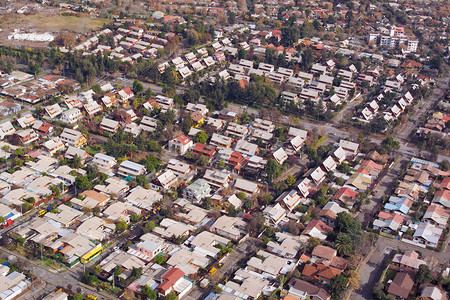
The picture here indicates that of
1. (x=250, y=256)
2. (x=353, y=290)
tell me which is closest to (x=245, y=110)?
(x=250, y=256)

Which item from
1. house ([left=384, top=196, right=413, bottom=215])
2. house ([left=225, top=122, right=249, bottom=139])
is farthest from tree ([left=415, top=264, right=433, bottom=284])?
house ([left=225, top=122, right=249, bottom=139])

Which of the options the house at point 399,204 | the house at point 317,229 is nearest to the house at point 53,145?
the house at point 317,229

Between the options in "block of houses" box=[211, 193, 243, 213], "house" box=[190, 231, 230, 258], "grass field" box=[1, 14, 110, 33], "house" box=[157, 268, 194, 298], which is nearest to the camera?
"house" box=[157, 268, 194, 298]

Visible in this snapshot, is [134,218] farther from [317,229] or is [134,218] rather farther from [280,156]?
[280,156]

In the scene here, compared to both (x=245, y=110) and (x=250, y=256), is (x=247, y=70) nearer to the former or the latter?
(x=245, y=110)

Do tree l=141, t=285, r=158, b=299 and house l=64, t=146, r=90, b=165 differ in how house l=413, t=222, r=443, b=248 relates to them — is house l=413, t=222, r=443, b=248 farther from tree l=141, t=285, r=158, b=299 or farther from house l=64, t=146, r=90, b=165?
house l=64, t=146, r=90, b=165

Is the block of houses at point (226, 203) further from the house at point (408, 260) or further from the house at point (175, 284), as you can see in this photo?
the house at point (408, 260)

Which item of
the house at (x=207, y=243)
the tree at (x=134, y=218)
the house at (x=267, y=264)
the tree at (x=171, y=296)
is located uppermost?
the tree at (x=171, y=296)
